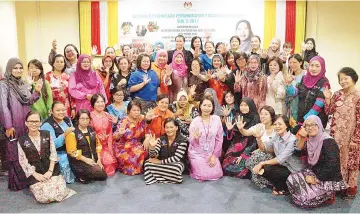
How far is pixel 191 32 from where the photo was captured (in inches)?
303

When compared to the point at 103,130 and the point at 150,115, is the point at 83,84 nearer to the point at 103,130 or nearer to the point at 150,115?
the point at 103,130

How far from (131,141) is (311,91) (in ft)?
6.58

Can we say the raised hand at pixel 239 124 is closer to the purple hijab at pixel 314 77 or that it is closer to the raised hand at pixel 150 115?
the purple hijab at pixel 314 77

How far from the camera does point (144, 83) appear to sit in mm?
4539

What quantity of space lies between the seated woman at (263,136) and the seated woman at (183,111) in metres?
0.83

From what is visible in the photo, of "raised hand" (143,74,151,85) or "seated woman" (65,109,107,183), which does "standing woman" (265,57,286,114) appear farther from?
"seated woman" (65,109,107,183)

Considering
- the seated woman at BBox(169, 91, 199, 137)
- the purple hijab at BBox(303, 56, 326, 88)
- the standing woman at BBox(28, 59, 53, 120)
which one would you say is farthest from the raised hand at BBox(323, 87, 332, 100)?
the standing woman at BBox(28, 59, 53, 120)

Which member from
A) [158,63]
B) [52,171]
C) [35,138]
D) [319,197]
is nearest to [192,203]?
[319,197]

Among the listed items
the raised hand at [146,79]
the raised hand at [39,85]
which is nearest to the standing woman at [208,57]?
the raised hand at [146,79]

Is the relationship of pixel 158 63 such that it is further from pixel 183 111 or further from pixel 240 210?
pixel 240 210

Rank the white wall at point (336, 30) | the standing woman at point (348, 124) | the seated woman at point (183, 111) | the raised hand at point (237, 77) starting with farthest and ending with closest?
the white wall at point (336, 30), the raised hand at point (237, 77), the seated woman at point (183, 111), the standing woman at point (348, 124)

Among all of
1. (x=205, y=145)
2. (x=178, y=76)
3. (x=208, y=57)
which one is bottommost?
(x=205, y=145)

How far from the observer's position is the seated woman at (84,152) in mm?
3818

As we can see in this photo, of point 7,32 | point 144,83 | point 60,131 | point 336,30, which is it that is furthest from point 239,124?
point 7,32
